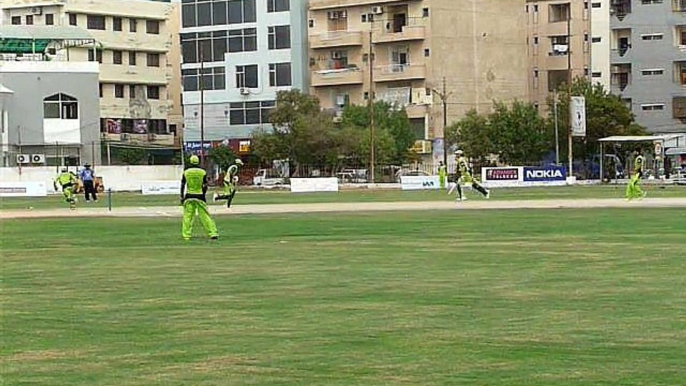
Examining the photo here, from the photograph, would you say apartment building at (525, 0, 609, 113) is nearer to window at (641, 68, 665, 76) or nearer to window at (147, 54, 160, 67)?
window at (641, 68, 665, 76)

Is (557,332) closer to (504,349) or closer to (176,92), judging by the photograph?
(504,349)

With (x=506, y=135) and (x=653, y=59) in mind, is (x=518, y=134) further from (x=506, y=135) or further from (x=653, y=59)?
(x=653, y=59)

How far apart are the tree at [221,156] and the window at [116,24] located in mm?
15118

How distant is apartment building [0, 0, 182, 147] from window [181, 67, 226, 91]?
4.00m

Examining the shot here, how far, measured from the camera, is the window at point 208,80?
112188 mm

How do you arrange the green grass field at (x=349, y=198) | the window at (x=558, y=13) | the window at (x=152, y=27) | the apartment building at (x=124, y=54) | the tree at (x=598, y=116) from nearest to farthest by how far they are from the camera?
the green grass field at (x=349, y=198)
the tree at (x=598, y=116)
the apartment building at (x=124, y=54)
the window at (x=558, y=13)
the window at (x=152, y=27)

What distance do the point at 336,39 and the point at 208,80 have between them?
12.2 metres

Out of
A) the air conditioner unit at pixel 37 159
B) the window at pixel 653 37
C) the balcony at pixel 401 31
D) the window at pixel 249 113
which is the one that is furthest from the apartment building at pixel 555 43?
the air conditioner unit at pixel 37 159

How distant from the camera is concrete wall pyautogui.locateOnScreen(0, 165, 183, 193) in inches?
3543

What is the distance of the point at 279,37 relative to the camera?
360 ft

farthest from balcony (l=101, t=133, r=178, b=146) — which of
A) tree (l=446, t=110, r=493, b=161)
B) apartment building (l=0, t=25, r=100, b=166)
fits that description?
tree (l=446, t=110, r=493, b=161)

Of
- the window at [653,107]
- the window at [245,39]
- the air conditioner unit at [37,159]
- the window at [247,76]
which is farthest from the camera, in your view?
the window at [247,76]

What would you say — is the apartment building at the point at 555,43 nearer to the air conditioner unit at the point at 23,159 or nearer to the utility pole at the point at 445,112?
the utility pole at the point at 445,112

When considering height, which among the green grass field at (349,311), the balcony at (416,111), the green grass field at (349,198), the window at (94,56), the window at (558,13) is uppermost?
the window at (558,13)
